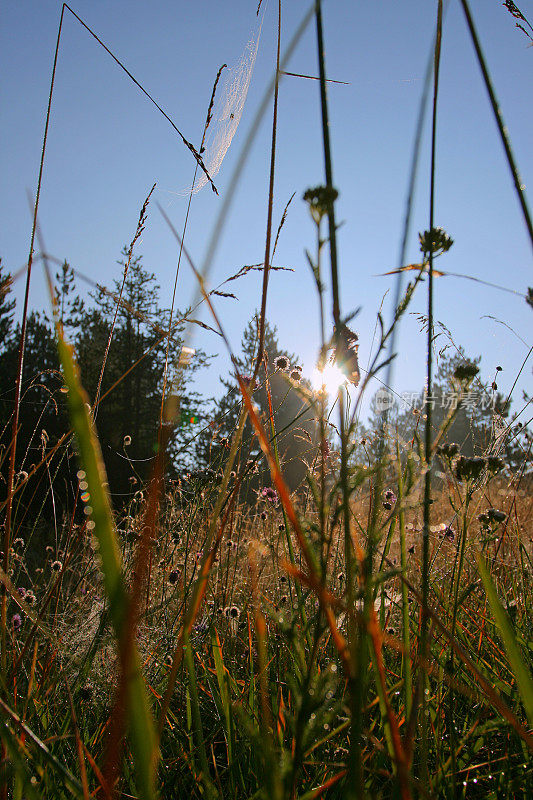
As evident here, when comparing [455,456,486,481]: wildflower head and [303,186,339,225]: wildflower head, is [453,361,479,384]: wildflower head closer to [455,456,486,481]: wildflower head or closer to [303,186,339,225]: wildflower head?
[455,456,486,481]: wildflower head

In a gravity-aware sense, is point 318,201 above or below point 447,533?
above

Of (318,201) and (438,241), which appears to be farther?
(438,241)

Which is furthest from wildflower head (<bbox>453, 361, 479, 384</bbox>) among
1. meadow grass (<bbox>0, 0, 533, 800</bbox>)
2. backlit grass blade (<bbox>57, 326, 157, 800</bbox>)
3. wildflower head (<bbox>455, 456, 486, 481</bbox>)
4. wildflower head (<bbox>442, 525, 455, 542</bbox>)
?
wildflower head (<bbox>442, 525, 455, 542</bbox>)

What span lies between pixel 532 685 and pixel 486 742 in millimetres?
641

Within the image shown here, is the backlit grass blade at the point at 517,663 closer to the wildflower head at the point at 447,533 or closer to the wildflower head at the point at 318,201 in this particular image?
the wildflower head at the point at 318,201

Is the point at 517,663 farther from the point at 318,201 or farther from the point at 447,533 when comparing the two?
the point at 447,533

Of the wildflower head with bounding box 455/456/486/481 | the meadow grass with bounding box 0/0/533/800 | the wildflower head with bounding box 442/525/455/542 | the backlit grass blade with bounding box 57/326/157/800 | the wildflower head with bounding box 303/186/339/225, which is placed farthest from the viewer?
the wildflower head with bounding box 442/525/455/542

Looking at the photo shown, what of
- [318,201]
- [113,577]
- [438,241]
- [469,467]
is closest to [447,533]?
[469,467]

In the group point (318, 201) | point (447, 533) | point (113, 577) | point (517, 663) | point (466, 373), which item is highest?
point (318, 201)

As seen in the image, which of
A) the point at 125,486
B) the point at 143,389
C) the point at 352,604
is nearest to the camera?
the point at 352,604

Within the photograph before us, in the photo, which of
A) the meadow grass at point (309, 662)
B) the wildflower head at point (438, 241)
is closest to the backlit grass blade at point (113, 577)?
the meadow grass at point (309, 662)

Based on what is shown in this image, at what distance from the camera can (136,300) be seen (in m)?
15.5

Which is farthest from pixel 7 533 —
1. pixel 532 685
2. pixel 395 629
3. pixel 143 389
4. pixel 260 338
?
pixel 143 389

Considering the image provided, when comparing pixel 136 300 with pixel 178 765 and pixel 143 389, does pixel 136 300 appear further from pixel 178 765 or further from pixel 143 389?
pixel 178 765
